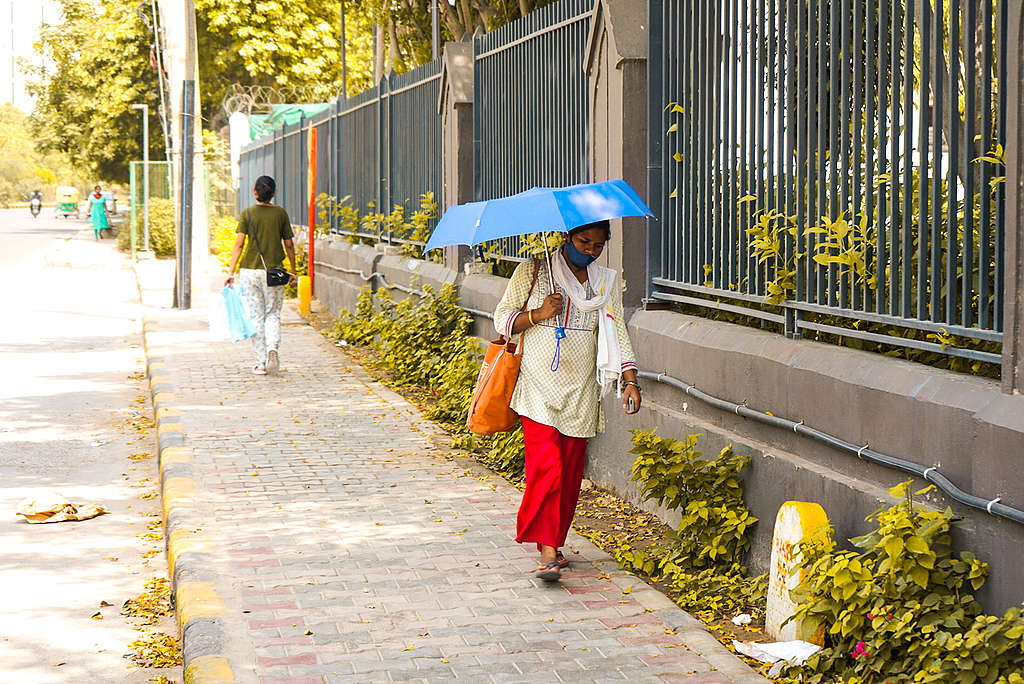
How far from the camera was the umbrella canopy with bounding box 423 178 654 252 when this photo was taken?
5.43m

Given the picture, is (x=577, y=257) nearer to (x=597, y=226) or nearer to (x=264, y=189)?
(x=597, y=226)

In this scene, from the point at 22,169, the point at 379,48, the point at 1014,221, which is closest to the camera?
the point at 1014,221

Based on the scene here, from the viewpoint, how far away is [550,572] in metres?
5.70

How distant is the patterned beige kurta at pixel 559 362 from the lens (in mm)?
5855

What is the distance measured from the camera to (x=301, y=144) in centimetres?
2398

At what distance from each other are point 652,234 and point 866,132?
93.3 inches

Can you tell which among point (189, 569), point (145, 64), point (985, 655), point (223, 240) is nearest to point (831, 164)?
point (985, 655)

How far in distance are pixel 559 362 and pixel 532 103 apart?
14.2 ft

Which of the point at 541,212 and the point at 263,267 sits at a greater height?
the point at 541,212

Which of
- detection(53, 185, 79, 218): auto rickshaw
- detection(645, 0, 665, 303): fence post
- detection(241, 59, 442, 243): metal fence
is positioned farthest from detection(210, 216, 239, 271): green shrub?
detection(53, 185, 79, 218): auto rickshaw

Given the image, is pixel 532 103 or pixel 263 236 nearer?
pixel 532 103

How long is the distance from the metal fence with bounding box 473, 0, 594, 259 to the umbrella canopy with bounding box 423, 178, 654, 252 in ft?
8.82

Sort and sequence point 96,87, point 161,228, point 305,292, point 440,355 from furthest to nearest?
point 96,87
point 161,228
point 305,292
point 440,355

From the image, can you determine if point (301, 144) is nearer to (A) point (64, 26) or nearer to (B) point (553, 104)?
(B) point (553, 104)
